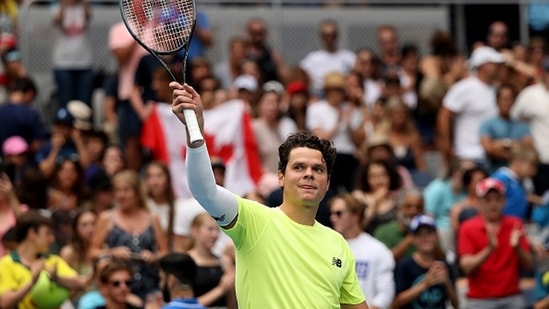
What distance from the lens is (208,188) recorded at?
23.4ft

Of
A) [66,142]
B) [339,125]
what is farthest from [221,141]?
[66,142]

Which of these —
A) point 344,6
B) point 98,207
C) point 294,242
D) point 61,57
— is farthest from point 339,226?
point 344,6

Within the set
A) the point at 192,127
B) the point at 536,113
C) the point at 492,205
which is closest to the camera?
the point at 192,127

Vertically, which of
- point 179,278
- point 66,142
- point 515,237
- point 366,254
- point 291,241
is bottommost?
point 515,237

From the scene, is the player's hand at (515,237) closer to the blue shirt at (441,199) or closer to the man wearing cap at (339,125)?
the blue shirt at (441,199)

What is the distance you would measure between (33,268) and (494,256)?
416cm

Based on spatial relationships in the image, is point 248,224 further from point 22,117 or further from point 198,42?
point 198,42

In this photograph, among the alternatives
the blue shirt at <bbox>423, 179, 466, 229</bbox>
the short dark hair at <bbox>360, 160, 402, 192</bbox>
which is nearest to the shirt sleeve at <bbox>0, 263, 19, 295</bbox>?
the short dark hair at <bbox>360, 160, 402, 192</bbox>

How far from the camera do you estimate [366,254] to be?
11.7m

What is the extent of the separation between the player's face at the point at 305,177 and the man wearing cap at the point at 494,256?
216 inches

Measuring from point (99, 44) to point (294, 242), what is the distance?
11.5 meters

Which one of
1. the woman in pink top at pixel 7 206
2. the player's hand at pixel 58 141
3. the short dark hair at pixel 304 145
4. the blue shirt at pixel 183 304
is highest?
the short dark hair at pixel 304 145

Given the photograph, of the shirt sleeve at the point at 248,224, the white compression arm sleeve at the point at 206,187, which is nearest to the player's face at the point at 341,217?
the shirt sleeve at the point at 248,224

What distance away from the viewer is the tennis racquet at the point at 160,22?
751 centimetres
